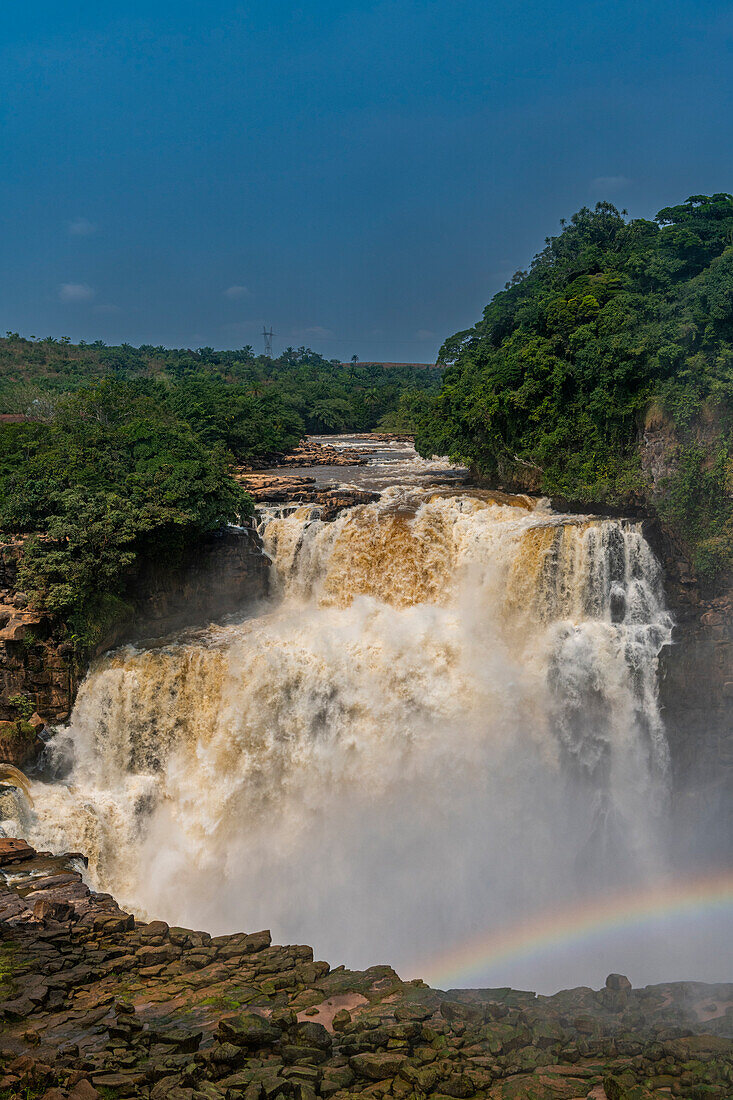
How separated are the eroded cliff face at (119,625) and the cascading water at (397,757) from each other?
743 mm

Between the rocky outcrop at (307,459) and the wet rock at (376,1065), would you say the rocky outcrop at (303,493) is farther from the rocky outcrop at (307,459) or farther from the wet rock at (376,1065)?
the wet rock at (376,1065)

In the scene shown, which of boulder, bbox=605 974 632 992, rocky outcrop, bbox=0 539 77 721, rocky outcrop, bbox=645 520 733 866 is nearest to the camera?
boulder, bbox=605 974 632 992

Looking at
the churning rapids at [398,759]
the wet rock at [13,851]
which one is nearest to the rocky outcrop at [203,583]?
the churning rapids at [398,759]

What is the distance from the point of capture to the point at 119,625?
58.3 feet

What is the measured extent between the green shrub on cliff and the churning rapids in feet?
6.65

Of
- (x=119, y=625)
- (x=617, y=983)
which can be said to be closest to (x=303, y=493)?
(x=119, y=625)

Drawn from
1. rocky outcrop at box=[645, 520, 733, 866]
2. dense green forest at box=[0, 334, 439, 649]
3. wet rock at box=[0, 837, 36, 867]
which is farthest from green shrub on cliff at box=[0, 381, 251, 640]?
rocky outcrop at box=[645, 520, 733, 866]

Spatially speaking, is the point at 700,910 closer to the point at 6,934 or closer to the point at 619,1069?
the point at 619,1069

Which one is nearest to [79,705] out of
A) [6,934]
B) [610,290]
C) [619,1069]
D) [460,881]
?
[6,934]

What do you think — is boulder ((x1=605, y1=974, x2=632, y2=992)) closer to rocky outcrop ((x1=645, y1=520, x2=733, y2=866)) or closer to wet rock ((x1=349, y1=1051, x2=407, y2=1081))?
wet rock ((x1=349, y1=1051, x2=407, y2=1081))

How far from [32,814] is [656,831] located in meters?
13.1

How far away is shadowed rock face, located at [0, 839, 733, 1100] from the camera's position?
7.24m

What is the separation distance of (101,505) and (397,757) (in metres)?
9.39

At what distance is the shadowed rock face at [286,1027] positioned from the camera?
23.8 feet
